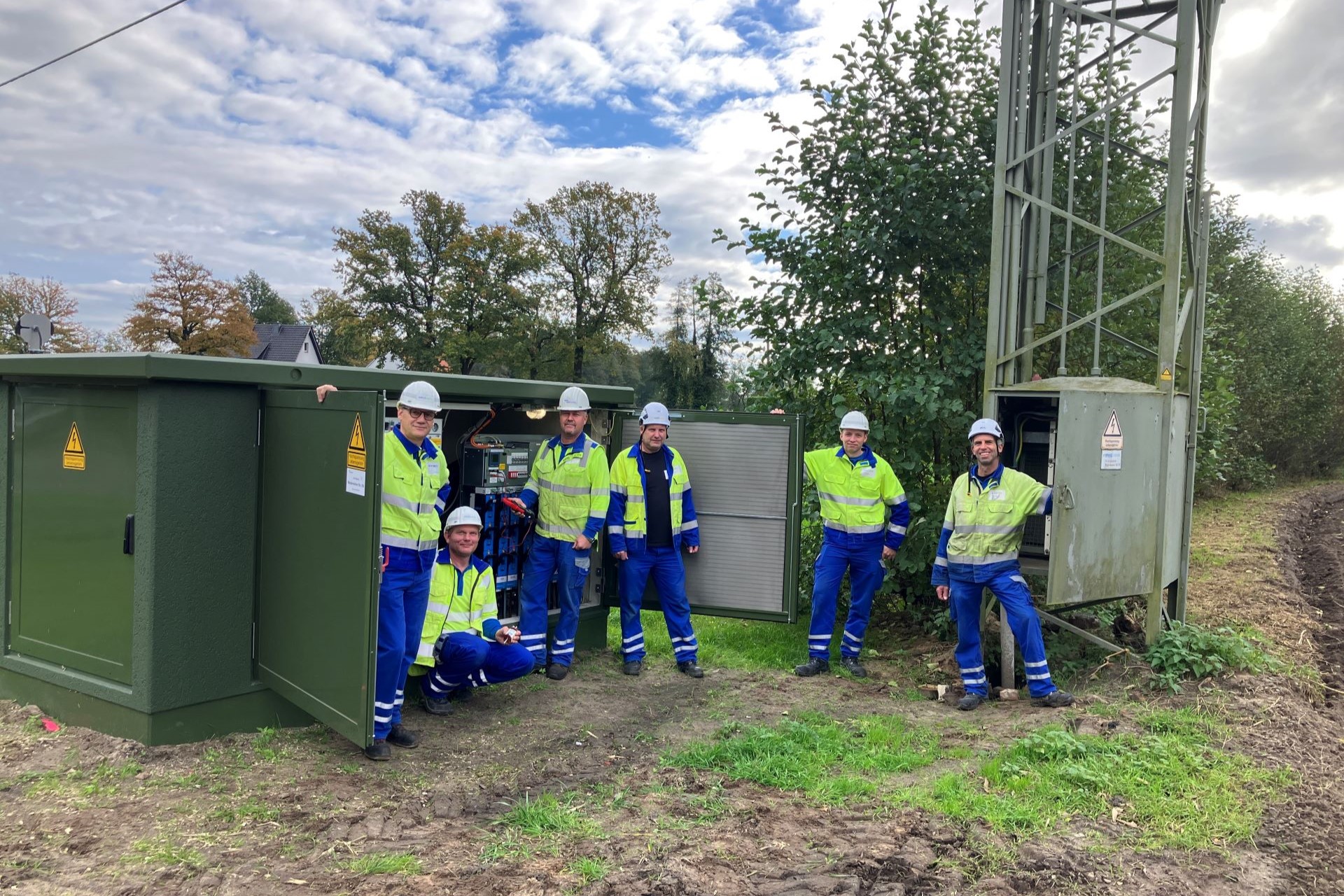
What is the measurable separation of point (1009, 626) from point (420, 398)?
4287 mm

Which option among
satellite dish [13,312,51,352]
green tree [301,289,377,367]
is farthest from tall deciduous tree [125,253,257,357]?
satellite dish [13,312,51,352]

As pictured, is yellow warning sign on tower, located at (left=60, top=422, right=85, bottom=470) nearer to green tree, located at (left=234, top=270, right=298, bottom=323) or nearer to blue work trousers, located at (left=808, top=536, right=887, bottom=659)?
blue work trousers, located at (left=808, top=536, right=887, bottom=659)

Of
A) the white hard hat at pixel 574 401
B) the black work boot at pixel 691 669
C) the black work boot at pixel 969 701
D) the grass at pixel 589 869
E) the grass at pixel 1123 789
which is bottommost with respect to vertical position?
the black work boot at pixel 691 669

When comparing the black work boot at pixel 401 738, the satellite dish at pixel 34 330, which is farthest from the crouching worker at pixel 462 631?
the satellite dish at pixel 34 330

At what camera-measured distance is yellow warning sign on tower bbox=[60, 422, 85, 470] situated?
5.30 metres

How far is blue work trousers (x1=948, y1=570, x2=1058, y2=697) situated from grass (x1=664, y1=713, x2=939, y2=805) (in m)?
0.78

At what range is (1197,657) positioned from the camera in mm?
6309

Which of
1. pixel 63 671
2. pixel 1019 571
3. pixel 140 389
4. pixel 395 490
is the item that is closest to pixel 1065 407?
pixel 1019 571

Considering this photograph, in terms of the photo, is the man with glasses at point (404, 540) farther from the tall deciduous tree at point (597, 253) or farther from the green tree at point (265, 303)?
the green tree at point (265, 303)

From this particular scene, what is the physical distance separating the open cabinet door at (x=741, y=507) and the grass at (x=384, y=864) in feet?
11.7

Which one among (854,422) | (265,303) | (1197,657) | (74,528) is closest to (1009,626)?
(1197,657)

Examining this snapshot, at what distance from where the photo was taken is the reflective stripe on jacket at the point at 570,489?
22.0ft

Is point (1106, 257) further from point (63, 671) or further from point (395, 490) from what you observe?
point (63, 671)

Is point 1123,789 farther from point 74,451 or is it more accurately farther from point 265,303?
A: point 265,303
